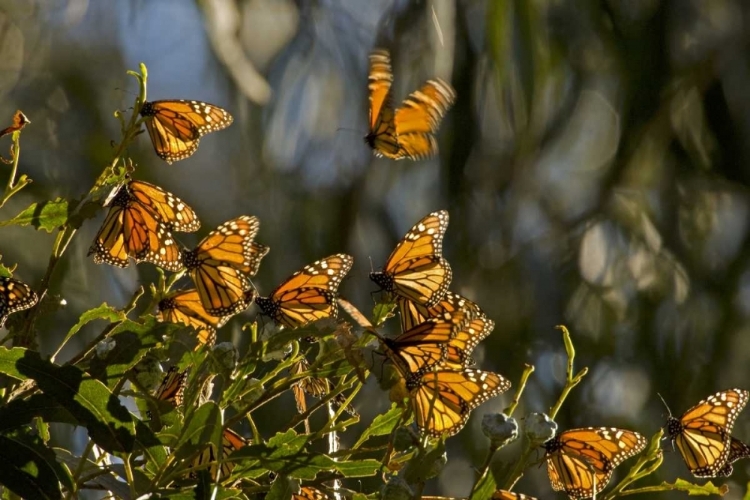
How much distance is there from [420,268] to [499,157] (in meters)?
1.86

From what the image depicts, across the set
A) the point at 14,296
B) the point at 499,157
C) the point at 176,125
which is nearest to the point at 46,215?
the point at 14,296

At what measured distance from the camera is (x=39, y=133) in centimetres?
203

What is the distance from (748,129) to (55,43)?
185cm

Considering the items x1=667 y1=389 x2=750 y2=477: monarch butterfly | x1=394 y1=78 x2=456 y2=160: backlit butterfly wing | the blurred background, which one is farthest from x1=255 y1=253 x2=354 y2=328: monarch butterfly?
the blurred background

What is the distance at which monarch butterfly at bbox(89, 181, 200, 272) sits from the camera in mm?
601

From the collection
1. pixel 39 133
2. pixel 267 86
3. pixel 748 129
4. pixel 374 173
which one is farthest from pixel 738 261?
pixel 39 133

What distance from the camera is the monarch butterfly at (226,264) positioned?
1.97 ft

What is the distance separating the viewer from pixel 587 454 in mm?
730

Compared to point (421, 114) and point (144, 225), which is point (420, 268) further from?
point (421, 114)

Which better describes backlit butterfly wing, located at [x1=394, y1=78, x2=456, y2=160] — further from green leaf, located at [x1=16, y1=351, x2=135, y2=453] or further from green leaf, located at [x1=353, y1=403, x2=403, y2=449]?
green leaf, located at [x1=16, y1=351, x2=135, y2=453]

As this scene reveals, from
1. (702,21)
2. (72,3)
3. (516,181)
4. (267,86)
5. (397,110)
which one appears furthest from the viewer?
(702,21)

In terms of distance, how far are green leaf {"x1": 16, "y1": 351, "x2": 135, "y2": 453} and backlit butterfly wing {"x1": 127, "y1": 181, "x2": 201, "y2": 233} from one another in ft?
0.51

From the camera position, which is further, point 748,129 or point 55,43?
point 748,129

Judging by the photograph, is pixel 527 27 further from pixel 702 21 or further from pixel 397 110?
pixel 397 110
